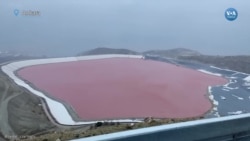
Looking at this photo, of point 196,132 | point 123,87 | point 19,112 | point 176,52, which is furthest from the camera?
point 176,52

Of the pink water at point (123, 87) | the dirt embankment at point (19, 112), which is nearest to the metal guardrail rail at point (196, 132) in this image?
the pink water at point (123, 87)

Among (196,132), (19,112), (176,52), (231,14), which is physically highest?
(231,14)

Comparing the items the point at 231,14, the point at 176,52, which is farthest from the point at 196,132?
the point at 231,14

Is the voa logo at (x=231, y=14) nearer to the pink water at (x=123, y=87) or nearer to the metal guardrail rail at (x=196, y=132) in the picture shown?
the pink water at (x=123, y=87)

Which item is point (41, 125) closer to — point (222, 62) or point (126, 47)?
point (126, 47)

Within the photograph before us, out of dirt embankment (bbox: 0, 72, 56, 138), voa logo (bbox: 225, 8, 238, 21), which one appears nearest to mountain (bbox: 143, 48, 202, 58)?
voa logo (bbox: 225, 8, 238, 21)

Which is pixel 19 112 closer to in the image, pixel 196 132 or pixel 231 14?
pixel 196 132
